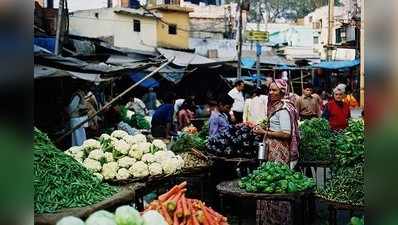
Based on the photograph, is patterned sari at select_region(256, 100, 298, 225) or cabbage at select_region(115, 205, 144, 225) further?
patterned sari at select_region(256, 100, 298, 225)

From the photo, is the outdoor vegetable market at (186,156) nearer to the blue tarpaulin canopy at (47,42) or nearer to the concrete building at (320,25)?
the blue tarpaulin canopy at (47,42)

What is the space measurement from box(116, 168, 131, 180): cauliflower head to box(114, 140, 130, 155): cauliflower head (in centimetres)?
54

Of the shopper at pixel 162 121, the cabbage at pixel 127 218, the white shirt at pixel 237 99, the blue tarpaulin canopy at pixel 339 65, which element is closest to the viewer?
the cabbage at pixel 127 218

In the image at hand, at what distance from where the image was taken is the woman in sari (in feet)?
21.2

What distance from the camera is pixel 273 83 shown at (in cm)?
648

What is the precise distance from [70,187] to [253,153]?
11.4ft

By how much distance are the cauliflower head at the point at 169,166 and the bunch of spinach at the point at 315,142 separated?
2.03 m

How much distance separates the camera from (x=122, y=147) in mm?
6848

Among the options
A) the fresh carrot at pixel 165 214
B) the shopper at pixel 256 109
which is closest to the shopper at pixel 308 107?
the shopper at pixel 256 109

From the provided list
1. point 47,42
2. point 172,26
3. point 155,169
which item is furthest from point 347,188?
point 172,26

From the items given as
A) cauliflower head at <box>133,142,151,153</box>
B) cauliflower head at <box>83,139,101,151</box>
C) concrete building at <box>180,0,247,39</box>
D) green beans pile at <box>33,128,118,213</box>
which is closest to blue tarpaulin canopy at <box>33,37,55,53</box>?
cauliflower head at <box>83,139,101,151</box>

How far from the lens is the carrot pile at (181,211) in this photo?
13.8 feet

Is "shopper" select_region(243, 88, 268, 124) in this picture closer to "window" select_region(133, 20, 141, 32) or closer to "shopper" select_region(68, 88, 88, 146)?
"shopper" select_region(68, 88, 88, 146)
